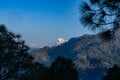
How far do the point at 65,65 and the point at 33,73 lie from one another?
1904 cm

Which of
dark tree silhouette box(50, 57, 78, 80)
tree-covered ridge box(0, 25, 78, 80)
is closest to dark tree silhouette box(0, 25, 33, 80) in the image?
Answer: tree-covered ridge box(0, 25, 78, 80)

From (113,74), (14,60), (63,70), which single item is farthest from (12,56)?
(113,74)

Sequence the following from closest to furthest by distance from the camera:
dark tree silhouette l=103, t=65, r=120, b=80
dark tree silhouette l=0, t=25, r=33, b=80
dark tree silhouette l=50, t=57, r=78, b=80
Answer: dark tree silhouette l=0, t=25, r=33, b=80, dark tree silhouette l=50, t=57, r=78, b=80, dark tree silhouette l=103, t=65, r=120, b=80

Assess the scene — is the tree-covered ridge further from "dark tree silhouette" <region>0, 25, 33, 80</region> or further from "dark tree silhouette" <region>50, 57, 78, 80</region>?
"dark tree silhouette" <region>50, 57, 78, 80</region>

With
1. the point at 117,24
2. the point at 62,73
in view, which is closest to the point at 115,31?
the point at 117,24

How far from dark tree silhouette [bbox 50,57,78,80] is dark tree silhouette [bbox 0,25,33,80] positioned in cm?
1785

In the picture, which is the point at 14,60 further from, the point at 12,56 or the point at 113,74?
the point at 113,74

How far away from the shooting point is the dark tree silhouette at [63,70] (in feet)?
172

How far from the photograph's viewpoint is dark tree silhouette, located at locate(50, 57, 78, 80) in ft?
172

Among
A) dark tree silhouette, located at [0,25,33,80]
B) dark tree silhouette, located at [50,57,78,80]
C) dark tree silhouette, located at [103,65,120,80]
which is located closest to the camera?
dark tree silhouette, located at [0,25,33,80]

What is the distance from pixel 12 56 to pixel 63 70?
20323 mm

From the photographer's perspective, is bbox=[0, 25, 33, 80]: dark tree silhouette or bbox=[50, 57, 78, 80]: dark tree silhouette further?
bbox=[50, 57, 78, 80]: dark tree silhouette

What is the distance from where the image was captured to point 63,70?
53.0m

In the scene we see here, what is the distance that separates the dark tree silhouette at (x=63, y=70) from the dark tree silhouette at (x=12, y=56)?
17845 mm
